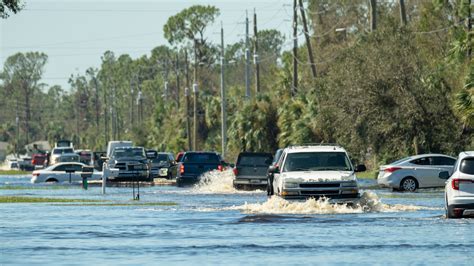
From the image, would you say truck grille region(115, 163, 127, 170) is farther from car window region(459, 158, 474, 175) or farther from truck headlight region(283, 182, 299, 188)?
car window region(459, 158, 474, 175)

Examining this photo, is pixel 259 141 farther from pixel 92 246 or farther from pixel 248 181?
pixel 92 246

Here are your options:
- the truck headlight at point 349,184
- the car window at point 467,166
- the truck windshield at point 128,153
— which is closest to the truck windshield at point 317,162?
the truck headlight at point 349,184

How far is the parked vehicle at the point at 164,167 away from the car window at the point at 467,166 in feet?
147

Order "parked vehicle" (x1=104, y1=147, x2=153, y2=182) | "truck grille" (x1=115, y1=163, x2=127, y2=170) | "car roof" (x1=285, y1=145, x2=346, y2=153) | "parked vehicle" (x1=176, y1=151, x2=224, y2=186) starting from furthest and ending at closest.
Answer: "truck grille" (x1=115, y1=163, x2=127, y2=170) → "parked vehicle" (x1=104, y1=147, x2=153, y2=182) → "parked vehicle" (x1=176, y1=151, x2=224, y2=186) → "car roof" (x1=285, y1=145, x2=346, y2=153)

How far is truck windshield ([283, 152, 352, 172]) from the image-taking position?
36.8 m

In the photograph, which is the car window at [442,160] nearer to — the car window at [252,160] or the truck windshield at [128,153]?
the car window at [252,160]

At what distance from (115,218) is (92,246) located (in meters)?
10.2

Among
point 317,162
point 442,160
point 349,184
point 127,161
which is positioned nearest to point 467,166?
point 349,184

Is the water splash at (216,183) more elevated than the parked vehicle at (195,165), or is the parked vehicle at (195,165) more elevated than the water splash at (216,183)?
the parked vehicle at (195,165)

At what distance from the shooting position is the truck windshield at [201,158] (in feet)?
205

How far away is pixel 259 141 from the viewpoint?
304ft

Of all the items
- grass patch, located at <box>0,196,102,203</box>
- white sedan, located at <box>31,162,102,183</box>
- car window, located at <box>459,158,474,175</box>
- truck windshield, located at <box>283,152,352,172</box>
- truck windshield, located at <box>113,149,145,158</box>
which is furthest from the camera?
white sedan, located at <box>31,162,102,183</box>

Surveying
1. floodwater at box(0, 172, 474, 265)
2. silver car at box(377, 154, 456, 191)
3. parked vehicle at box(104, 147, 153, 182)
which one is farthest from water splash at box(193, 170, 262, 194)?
floodwater at box(0, 172, 474, 265)

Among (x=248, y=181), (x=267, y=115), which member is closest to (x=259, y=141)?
(x=267, y=115)
